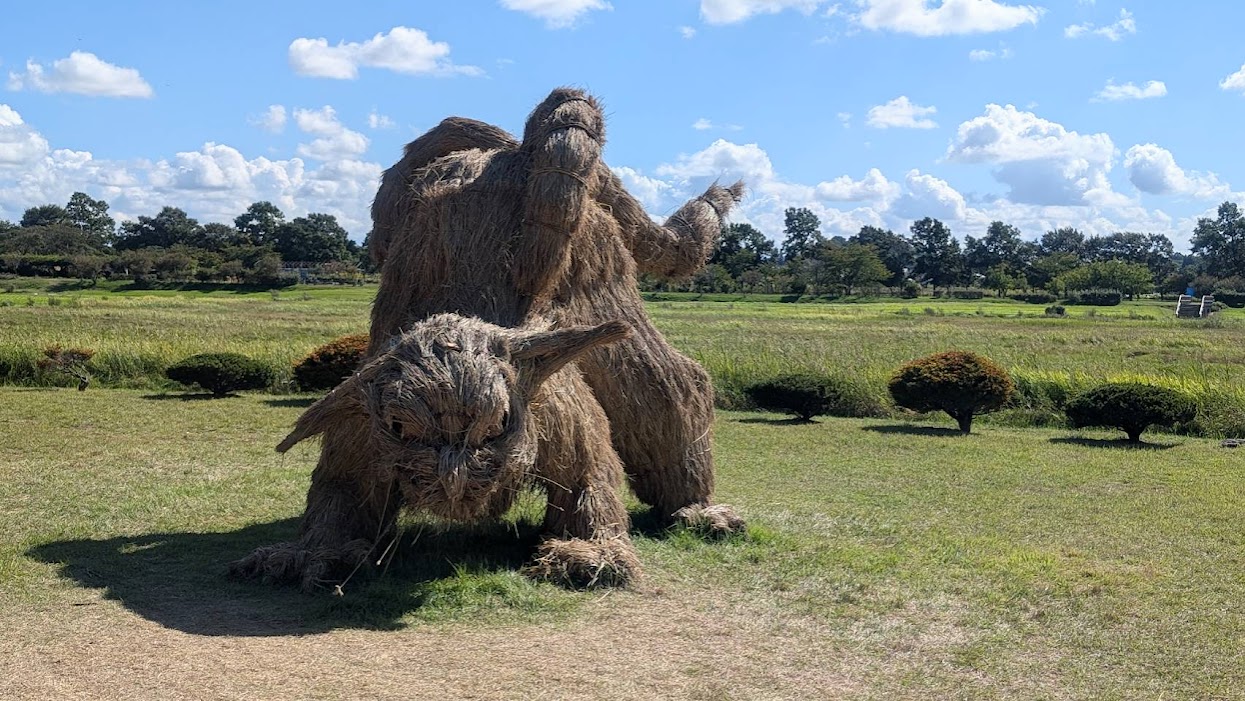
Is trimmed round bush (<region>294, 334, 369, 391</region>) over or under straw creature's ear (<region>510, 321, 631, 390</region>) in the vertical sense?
under

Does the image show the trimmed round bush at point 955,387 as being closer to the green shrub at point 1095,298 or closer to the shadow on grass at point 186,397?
the shadow on grass at point 186,397

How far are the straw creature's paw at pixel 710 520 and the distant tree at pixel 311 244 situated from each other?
69178 mm

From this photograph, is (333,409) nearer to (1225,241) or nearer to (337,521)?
(337,521)

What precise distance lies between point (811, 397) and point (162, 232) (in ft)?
→ 252

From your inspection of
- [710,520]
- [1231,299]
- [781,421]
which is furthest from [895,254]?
[710,520]

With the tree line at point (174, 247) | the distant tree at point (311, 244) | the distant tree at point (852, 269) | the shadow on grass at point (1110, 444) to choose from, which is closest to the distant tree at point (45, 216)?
the tree line at point (174, 247)

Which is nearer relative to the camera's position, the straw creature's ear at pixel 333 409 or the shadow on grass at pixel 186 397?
the straw creature's ear at pixel 333 409

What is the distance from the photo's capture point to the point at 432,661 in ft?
17.8

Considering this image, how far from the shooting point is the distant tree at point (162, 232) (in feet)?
269

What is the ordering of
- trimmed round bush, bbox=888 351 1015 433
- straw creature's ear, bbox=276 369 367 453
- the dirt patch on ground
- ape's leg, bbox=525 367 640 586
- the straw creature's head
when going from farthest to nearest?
1. trimmed round bush, bbox=888 351 1015 433
2. ape's leg, bbox=525 367 640 586
3. straw creature's ear, bbox=276 369 367 453
4. the straw creature's head
5. the dirt patch on ground

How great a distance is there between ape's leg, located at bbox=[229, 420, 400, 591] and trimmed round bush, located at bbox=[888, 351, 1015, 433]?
40.4 ft

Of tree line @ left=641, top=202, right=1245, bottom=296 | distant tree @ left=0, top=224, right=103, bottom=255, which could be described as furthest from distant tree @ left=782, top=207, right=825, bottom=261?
distant tree @ left=0, top=224, right=103, bottom=255

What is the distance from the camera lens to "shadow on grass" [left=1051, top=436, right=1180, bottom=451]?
1575 cm

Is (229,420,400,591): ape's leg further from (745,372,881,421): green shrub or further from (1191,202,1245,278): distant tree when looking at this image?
(1191,202,1245,278): distant tree
